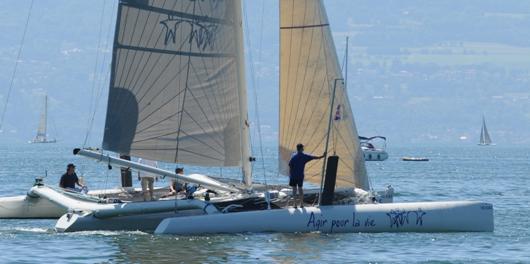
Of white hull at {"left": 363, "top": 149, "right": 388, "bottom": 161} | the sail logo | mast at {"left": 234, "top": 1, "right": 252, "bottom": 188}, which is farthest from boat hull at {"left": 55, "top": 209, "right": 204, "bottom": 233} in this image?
white hull at {"left": 363, "top": 149, "right": 388, "bottom": 161}

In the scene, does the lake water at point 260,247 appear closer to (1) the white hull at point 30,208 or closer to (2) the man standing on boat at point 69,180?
(1) the white hull at point 30,208

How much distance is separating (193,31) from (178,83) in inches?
47.0

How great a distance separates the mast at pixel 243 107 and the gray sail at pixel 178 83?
0.03 metres

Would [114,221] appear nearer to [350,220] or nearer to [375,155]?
[350,220]

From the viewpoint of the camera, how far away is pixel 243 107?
35531mm

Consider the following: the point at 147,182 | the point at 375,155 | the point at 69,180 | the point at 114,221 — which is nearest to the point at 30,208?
the point at 69,180

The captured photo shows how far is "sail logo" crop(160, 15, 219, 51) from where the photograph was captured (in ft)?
112

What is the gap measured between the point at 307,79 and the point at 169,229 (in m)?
5.97

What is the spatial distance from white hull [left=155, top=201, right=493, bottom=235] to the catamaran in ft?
0.07

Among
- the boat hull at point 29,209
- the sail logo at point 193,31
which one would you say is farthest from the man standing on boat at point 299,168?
the boat hull at point 29,209

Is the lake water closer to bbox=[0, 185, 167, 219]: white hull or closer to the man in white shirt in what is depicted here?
bbox=[0, 185, 167, 219]: white hull

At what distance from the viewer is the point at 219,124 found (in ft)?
115

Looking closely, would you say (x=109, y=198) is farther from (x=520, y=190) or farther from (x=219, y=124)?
(x=520, y=190)

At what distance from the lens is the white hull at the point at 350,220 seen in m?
32.8
